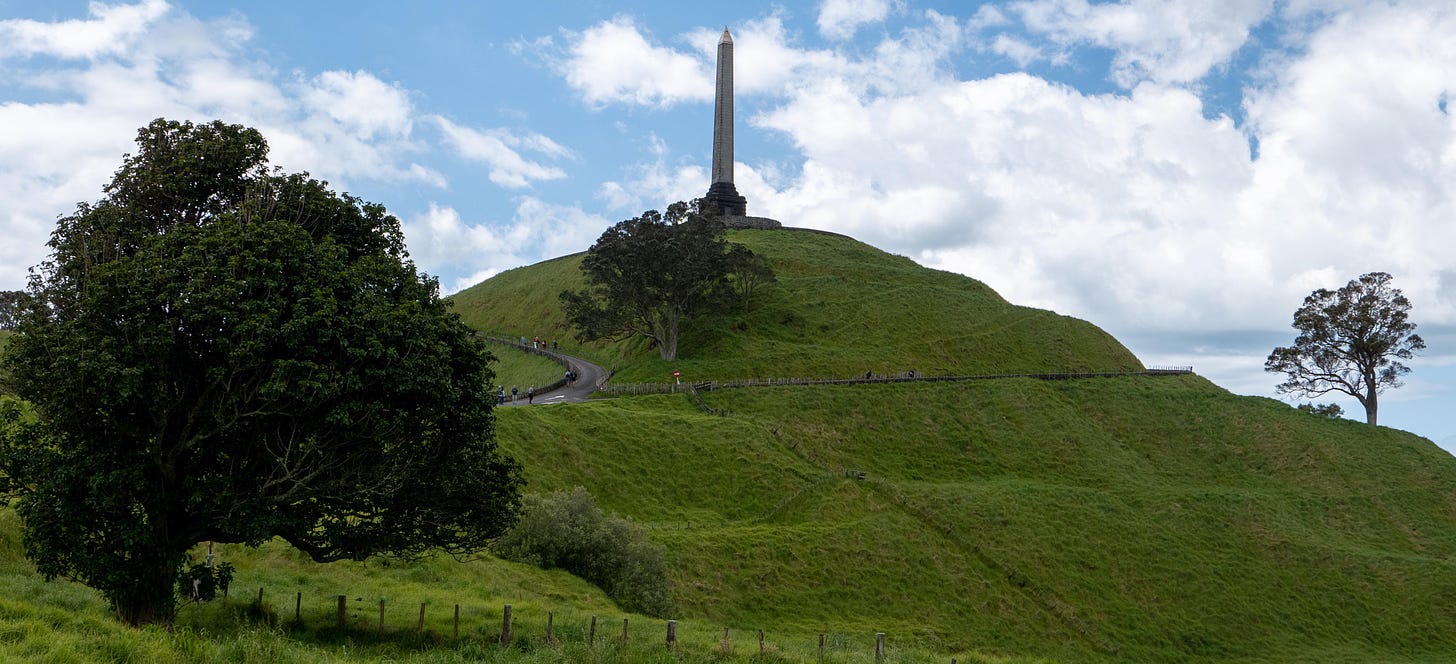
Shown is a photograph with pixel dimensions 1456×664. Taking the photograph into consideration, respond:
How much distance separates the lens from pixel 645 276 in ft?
263

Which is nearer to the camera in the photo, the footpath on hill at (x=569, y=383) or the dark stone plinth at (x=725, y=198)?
the footpath on hill at (x=569, y=383)

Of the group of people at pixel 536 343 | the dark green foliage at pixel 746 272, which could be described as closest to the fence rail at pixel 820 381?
the dark green foliage at pixel 746 272

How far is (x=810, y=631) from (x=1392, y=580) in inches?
1664

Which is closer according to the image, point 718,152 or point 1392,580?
point 1392,580

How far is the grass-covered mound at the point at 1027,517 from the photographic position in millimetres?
47688

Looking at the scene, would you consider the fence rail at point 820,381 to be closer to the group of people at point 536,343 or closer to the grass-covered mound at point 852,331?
the grass-covered mound at point 852,331

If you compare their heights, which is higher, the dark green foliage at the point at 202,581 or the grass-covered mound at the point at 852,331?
the grass-covered mound at the point at 852,331

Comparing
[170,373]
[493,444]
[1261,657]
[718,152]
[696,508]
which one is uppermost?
[718,152]

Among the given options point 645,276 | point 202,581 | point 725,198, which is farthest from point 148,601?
point 725,198

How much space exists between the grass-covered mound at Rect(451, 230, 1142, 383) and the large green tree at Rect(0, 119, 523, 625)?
51.7 metres

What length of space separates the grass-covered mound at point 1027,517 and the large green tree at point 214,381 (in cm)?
2056

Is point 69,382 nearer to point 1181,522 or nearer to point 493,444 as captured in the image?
point 493,444

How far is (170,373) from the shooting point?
73.8ft

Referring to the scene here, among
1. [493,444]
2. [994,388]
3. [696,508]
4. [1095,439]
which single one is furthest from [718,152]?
[493,444]
